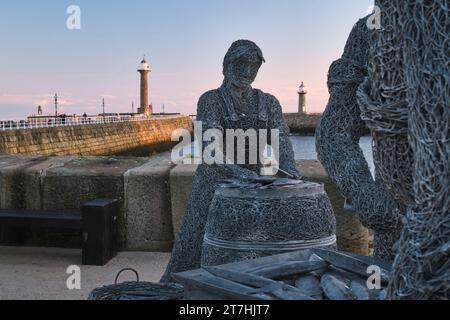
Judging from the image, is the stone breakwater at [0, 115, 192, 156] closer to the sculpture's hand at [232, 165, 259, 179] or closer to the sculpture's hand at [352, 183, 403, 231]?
the sculpture's hand at [232, 165, 259, 179]

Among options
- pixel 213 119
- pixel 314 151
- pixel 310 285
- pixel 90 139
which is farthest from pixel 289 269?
pixel 90 139

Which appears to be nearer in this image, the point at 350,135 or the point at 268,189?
the point at 350,135

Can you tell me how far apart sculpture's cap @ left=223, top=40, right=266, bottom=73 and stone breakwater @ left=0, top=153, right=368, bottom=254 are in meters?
2.51

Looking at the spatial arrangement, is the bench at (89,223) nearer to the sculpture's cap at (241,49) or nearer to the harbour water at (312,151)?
the harbour water at (312,151)

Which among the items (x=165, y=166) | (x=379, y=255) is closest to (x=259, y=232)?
(x=379, y=255)

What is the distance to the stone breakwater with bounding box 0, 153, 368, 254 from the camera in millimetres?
6266

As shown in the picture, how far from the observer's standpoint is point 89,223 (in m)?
5.93

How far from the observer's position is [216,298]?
1.80 m

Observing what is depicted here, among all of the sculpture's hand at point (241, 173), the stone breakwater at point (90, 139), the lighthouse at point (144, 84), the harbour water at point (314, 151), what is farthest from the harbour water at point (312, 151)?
the lighthouse at point (144, 84)

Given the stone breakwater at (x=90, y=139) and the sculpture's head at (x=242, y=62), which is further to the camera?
the stone breakwater at (x=90, y=139)

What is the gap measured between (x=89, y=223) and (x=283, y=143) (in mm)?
2854

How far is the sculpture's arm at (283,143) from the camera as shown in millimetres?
3633

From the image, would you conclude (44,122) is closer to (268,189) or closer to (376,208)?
(268,189)

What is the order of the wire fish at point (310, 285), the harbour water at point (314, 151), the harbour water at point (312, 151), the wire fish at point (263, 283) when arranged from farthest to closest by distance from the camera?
1. the harbour water at point (314, 151)
2. the harbour water at point (312, 151)
3. the wire fish at point (310, 285)
4. the wire fish at point (263, 283)
